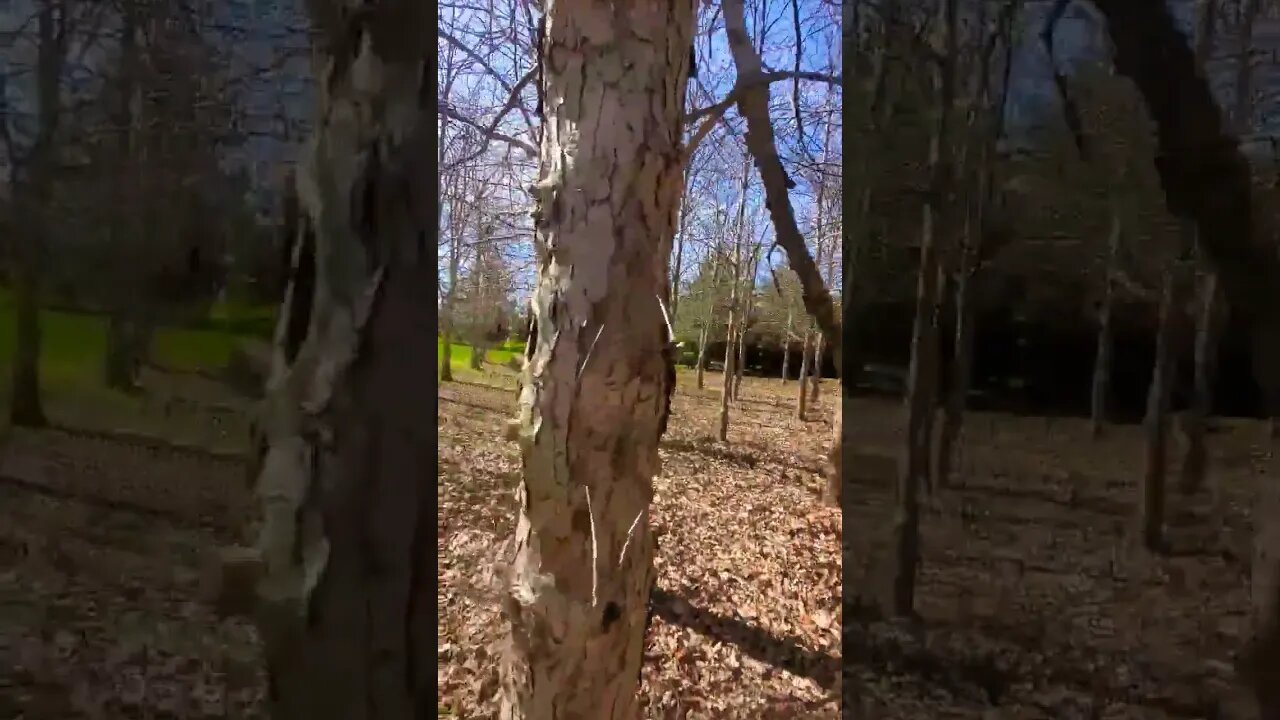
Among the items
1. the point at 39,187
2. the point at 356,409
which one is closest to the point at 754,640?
the point at 356,409

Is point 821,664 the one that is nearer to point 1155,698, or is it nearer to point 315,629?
point 1155,698

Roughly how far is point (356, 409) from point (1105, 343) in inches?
36.0

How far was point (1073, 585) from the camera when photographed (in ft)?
2.88

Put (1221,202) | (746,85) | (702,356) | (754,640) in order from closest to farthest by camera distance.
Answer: (1221,202)
(746,85)
(754,640)
(702,356)

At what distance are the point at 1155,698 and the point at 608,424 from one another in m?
0.80

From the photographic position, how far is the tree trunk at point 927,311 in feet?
2.99

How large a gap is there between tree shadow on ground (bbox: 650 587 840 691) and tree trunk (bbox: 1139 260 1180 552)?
67cm

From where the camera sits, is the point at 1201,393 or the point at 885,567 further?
the point at 885,567

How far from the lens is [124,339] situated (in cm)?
88

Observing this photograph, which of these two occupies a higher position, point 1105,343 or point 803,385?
point 1105,343

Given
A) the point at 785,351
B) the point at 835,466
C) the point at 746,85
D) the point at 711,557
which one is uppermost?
the point at 746,85

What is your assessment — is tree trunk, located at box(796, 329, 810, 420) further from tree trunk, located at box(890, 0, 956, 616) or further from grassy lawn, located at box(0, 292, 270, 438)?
grassy lawn, located at box(0, 292, 270, 438)

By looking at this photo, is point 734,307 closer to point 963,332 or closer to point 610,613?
point 963,332

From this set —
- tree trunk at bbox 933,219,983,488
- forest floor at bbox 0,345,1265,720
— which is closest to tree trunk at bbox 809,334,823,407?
forest floor at bbox 0,345,1265,720
